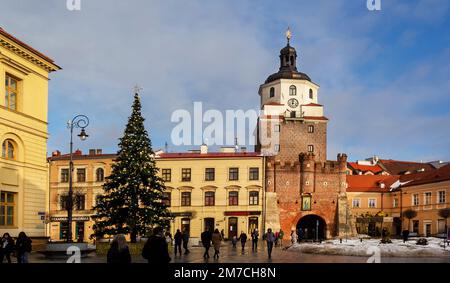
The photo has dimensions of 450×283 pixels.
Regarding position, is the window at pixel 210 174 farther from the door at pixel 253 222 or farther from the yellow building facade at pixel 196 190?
the door at pixel 253 222

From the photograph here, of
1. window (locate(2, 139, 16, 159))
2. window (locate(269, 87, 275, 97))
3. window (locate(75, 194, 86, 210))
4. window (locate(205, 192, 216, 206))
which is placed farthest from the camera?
window (locate(269, 87, 275, 97))

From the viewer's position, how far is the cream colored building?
3169 cm

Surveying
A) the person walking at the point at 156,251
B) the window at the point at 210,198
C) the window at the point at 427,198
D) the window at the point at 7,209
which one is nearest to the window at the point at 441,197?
the window at the point at 427,198

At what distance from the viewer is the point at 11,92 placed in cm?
3266

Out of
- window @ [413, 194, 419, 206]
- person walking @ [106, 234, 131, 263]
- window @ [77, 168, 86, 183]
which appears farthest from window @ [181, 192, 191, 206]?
person walking @ [106, 234, 131, 263]

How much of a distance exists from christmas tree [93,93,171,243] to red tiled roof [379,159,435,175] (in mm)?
73353

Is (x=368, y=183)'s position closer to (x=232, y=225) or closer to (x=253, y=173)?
(x=253, y=173)

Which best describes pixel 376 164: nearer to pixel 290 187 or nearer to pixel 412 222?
pixel 412 222

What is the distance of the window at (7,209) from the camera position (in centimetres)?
3169

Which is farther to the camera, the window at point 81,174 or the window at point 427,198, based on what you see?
the window at point 427,198

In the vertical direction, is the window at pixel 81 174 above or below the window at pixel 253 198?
above

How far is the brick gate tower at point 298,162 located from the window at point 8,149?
33736 millimetres

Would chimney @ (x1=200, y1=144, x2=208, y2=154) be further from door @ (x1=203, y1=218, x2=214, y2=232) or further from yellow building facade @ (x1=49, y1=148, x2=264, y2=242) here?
door @ (x1=203, y1=218, x2=214, y2=232)
